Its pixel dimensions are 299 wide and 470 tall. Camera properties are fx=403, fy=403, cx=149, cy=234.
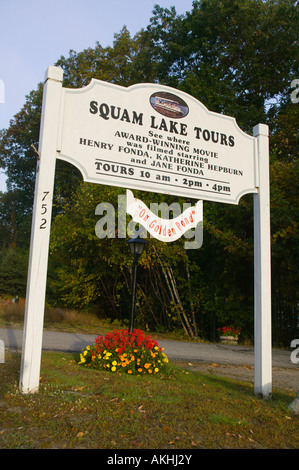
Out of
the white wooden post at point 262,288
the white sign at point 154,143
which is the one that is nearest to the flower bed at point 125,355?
the white wooden post at point 262,288

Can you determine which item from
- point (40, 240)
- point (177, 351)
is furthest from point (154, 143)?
point (177, 351)

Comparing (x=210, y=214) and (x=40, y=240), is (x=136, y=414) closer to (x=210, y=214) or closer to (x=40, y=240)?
(x=40, y=240)

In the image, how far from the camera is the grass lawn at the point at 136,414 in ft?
12.1

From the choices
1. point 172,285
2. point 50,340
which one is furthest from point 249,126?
point 50,340

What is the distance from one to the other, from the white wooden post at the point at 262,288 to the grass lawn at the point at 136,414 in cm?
32

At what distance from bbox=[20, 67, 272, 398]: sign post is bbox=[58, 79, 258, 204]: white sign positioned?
15 mm

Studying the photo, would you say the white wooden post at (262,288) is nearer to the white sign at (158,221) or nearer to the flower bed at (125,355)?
the white sign at (158,221)

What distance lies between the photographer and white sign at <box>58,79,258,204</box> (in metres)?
5.57

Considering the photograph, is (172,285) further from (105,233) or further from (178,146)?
(178,146)
